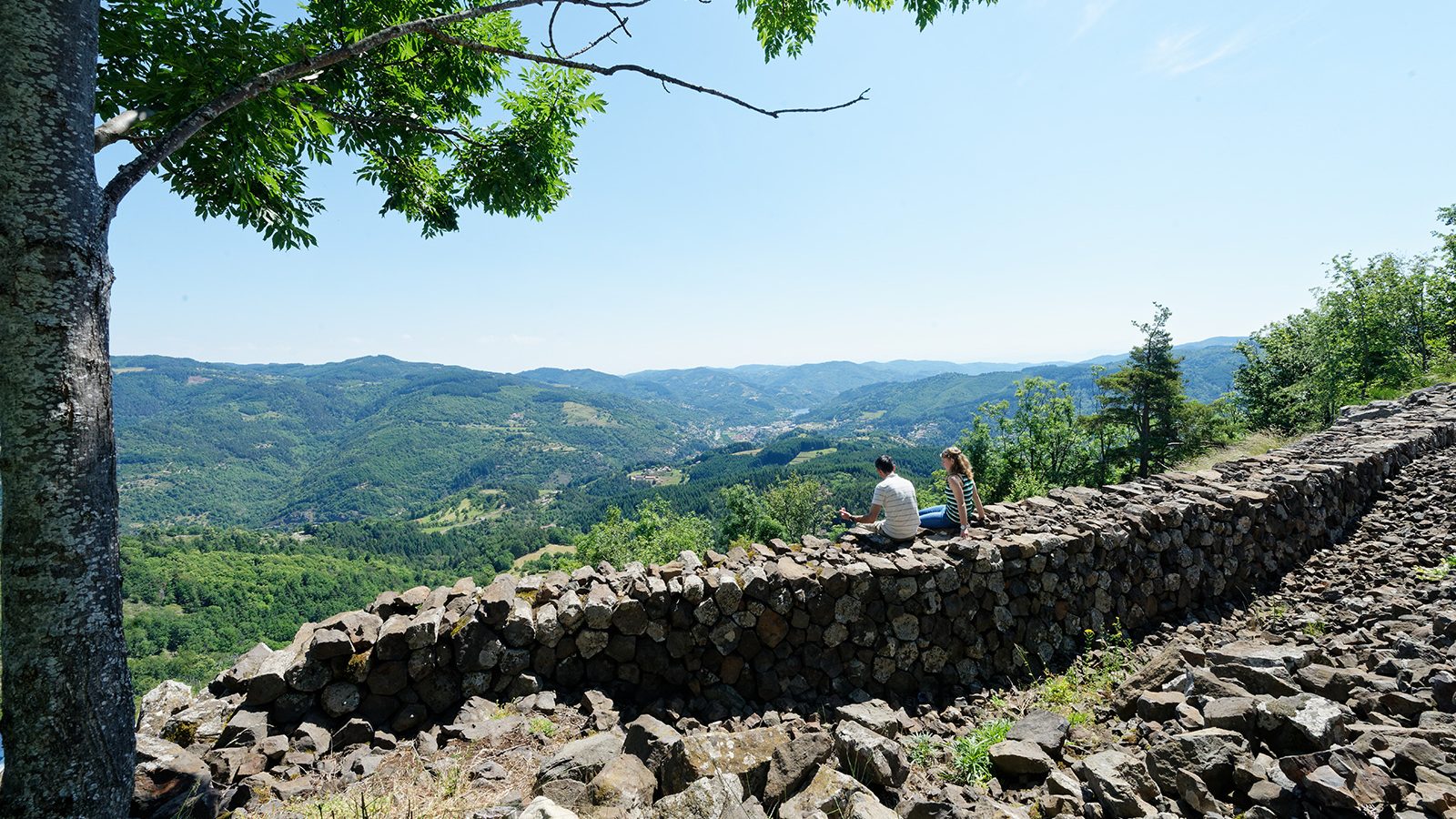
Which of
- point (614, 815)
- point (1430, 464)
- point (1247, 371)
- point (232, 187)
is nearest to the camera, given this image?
point (614, 815)

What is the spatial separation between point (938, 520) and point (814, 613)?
240 centimetres

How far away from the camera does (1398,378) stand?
21.0m

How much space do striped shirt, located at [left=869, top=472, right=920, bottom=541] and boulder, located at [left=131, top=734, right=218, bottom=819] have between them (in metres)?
5.93

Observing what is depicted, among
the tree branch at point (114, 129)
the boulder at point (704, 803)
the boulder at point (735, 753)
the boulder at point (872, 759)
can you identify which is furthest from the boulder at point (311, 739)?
the tree branch at point (114, 129)

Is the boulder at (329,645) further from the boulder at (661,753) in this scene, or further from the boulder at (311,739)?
the boulder at (661,753)

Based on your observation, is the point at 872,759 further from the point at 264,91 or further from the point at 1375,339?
the point at 1375,339

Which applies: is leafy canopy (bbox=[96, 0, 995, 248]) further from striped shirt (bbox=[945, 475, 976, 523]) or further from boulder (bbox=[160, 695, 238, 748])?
striped shirt (bbox=[945, 475, 976, 523])

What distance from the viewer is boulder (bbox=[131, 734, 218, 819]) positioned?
287 centimetres

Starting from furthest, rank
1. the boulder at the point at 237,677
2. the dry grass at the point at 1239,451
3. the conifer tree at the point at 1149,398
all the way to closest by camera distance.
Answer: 1. the conifer tree at the point at 1149,398
2. the dry grass at the point at 1239,451
3. the boulder at the point at 237,677

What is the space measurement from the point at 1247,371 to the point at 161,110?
157ft

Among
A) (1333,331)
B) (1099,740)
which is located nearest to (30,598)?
(1099,740)

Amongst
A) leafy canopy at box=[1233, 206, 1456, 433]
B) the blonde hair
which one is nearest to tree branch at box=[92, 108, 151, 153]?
the blonde hair

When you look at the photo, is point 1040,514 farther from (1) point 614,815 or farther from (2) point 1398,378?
(2) point 1398,378

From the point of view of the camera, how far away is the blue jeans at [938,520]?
23.6ft
